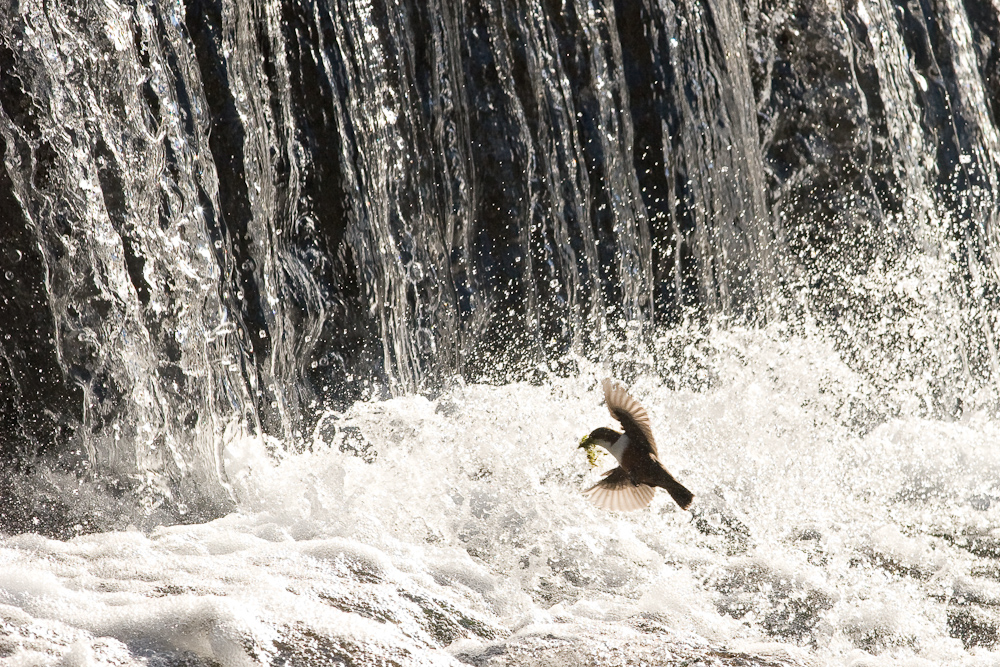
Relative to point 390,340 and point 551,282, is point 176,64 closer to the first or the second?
point 390,340

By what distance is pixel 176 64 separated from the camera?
15.4 feet

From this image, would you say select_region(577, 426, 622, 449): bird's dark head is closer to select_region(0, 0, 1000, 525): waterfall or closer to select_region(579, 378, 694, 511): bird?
select_region(579, 378, 694, 511): bird

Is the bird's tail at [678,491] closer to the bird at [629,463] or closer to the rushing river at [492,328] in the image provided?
the bird at [629,463]

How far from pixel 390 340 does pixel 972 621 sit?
337 centimetres

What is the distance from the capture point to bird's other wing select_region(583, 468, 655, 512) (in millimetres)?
2918

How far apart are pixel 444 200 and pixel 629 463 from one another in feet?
9.00

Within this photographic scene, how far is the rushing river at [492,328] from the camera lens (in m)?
2.83

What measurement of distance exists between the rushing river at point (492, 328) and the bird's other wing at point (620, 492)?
0.27 metres

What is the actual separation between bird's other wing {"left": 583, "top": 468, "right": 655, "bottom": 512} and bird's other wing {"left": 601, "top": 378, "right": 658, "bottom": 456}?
0.12 meters

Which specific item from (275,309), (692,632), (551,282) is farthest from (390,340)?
(692,632)

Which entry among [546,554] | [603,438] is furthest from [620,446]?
[546,554]

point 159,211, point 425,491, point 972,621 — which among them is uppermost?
point 159,211

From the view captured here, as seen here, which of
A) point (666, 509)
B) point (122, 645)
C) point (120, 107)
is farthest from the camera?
point (120, 107)

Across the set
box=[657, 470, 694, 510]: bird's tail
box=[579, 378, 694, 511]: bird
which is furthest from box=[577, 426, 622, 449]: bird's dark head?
box=[657, 470, 694, 510]: bird's tail
